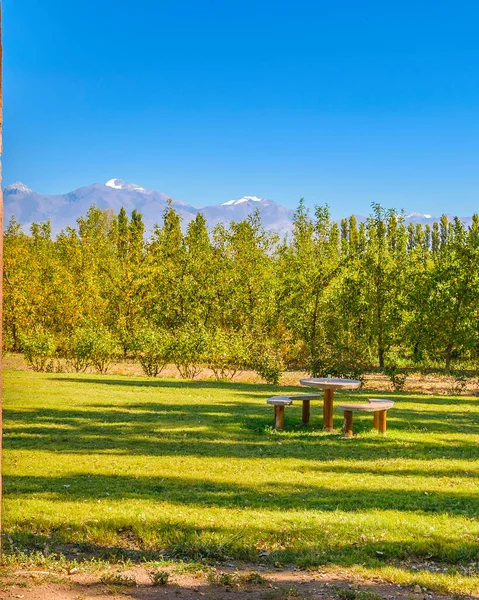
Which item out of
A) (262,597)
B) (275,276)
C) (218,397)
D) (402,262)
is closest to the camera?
(262,597)

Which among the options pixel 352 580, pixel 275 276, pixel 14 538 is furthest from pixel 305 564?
pixel 275 276

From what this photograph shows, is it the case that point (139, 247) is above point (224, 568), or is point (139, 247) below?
above

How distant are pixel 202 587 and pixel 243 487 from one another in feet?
10.8

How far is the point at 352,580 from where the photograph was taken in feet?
18.5

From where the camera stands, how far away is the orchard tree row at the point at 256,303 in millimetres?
22500

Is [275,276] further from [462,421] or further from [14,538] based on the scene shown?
[14,538]

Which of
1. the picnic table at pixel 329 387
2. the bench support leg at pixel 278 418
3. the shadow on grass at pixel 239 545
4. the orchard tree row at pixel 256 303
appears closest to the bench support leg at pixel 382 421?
the picnic table at pixel 329 387

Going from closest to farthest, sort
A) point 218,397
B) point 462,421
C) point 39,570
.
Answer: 1. point 39,570
2. point 462,421
3. point 218,397

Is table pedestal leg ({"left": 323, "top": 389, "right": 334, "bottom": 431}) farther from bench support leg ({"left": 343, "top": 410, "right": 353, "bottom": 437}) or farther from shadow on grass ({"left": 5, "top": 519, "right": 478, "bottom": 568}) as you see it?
shadow on grass ({"left": 5, "top": 519, "right": 478, "bottom": 568})

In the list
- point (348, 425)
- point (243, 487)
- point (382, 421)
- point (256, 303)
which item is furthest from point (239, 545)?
point (256, 303)

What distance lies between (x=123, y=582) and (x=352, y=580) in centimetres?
192

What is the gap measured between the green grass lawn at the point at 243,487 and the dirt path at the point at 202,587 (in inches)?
12.9

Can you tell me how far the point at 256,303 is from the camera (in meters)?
27.0

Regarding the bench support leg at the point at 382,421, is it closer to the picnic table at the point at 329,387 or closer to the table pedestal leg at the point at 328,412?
the picnic table at the point at 329,387
